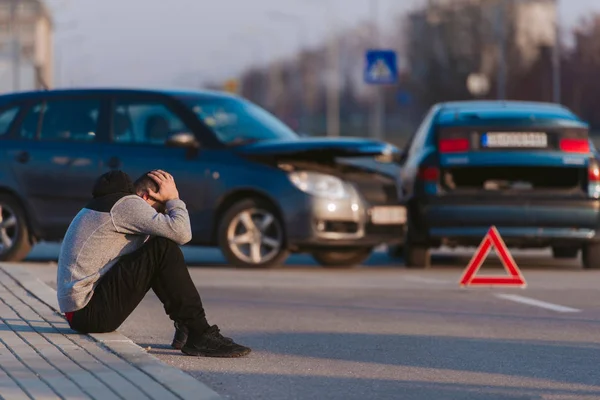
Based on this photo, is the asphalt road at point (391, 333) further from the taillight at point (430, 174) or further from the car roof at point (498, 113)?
the car roof at point (498, 113)

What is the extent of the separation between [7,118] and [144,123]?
154 cm

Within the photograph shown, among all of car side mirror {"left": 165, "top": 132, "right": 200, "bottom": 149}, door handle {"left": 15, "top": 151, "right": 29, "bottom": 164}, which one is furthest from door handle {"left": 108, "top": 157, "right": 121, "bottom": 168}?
door handle {"left": 15, "top": 151, "right": 29, "bottom": 164}

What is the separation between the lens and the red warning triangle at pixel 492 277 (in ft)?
43.1

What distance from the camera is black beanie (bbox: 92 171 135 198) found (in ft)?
27.7

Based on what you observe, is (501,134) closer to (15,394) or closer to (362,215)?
(362,215)

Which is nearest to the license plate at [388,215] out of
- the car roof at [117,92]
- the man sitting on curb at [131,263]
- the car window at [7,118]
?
the car roof at [117,92]

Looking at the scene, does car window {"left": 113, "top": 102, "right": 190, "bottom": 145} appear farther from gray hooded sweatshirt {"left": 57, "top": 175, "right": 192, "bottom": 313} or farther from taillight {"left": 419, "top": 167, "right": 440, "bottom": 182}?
gray hooded sweatshirt {"left": 57, "top": 175, "right": 192, "bottom": 313}

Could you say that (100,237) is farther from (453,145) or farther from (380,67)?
(380,67)

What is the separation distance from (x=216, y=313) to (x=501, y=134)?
4626 mm

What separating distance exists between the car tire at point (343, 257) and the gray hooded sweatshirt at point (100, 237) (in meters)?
7.25

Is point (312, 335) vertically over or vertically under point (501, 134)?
under

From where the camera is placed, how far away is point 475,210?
14383 millimetres

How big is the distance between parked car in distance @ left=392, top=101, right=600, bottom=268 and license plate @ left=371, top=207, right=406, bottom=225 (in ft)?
0.40

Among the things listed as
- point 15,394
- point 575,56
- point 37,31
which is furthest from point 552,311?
point 37,31
